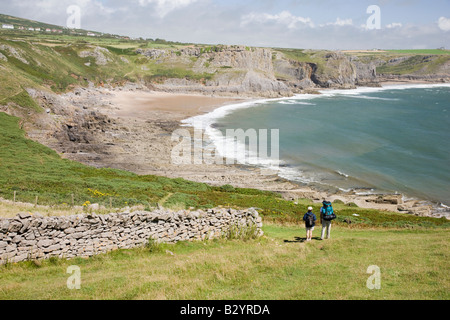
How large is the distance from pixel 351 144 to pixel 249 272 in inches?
2077

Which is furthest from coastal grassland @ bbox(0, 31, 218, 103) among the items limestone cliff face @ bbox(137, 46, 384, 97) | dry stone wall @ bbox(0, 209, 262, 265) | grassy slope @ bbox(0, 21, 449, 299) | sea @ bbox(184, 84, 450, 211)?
dry stone wall @ bbox(0, 209, 262, 265)

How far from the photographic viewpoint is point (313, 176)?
1665 inches

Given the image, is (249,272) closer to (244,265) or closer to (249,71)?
(244,265)

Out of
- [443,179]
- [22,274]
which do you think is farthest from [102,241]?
[443,179]

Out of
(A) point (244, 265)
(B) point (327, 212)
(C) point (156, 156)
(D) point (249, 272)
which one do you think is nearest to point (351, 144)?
(C) point (156, 156)

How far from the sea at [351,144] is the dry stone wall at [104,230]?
79.7 ft

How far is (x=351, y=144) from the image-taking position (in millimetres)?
58969

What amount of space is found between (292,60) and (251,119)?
317ft

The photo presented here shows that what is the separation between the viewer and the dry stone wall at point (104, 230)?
12.5 m

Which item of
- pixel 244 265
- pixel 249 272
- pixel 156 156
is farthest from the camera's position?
pixel 156 156

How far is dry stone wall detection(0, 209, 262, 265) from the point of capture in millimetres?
12516

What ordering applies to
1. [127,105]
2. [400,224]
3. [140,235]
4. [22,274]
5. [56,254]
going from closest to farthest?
[22,274], [56,254], [140,235], [400,224], [127,105]
